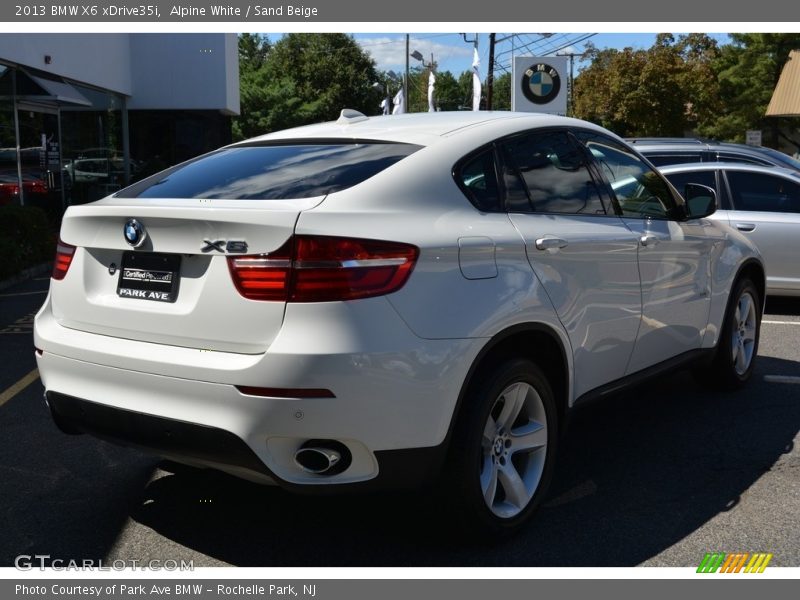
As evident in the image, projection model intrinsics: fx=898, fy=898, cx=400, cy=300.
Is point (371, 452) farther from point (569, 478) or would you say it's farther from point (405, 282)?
point (569, 478)

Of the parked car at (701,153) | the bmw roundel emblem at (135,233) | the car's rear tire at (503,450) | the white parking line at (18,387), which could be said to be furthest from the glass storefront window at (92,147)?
the car's rear tire at (503,450)

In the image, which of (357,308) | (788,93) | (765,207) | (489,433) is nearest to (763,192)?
(765,207)

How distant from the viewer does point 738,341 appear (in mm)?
6133

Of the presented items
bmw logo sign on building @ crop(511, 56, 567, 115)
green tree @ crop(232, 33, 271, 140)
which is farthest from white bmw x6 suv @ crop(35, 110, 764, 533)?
green tree @ crop(232, 33, 271, 140)

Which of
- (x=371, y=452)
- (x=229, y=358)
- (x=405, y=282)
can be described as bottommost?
(x=371, y=452)

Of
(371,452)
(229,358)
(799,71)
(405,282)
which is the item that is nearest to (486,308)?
(405,282)

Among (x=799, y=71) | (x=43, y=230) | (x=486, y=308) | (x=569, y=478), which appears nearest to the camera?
(x=486, y=308)

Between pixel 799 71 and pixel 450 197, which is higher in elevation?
pixel 799 71

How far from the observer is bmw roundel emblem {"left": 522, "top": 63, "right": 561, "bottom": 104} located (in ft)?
53.3

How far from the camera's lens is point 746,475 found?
182 inches

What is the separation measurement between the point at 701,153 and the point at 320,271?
303 inches

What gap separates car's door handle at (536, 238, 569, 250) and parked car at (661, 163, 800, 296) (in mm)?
5702

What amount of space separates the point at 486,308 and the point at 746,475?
2046mm

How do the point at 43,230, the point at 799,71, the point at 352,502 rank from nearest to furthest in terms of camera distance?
the point at 352,502 < the point at 43,230 < the point at 799,71
